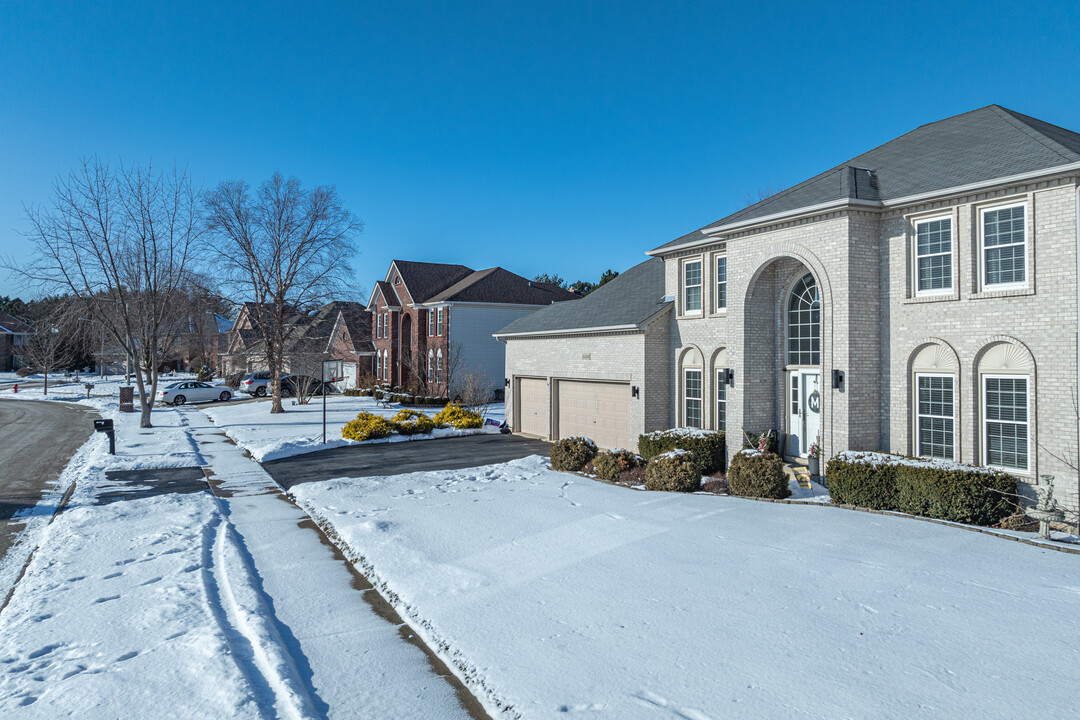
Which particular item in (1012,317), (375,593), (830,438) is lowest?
(375,593)

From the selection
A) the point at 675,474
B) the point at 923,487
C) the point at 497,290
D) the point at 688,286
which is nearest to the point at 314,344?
the point at 497,290

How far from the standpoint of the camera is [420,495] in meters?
12.6

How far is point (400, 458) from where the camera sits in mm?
18453

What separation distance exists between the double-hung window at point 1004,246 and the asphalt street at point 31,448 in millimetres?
16676

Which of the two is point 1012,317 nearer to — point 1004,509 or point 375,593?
point 1004,509

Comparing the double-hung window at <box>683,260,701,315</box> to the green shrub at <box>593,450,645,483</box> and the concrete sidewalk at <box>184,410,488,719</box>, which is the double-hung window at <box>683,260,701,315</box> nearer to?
the green shrub at <box>593,450,645,483</box>

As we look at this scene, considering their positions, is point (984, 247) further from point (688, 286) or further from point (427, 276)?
point (427, 276)

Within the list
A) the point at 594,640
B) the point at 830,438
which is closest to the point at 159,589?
the point at 594,640

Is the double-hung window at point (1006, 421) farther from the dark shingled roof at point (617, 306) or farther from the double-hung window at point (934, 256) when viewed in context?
the dark shingled roof at point (617, 306)

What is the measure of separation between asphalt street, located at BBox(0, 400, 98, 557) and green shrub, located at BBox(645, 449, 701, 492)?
11064 mm

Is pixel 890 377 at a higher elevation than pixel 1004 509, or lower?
higher

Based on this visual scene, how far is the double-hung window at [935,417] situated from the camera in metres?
11.7

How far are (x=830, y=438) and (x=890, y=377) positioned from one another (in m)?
1.69

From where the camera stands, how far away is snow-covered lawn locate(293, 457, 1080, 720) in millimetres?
4887
